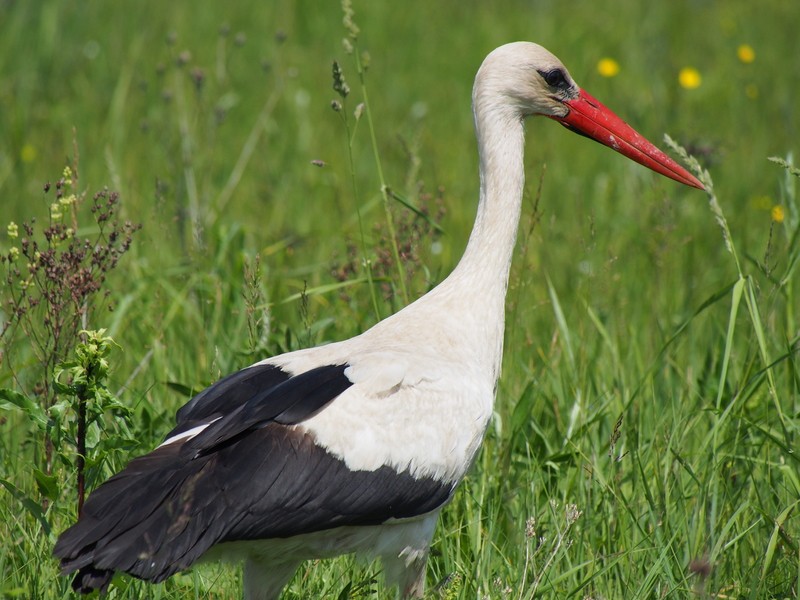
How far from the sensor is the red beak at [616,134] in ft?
12.8

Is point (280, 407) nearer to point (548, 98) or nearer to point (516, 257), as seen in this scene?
point (548, 98)

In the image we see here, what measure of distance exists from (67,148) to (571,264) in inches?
131

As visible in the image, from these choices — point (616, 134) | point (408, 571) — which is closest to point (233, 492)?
point (408, 571)

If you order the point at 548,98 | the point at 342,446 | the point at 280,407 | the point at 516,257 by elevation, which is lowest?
the point at 516,257

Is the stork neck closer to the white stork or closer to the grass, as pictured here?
the white stork

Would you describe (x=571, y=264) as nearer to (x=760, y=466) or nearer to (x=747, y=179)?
(x=747, y=179)

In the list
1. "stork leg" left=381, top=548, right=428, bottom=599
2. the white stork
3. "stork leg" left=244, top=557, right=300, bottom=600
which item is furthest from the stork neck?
"stork leg" left=244, top=557, right=300, bottom=600

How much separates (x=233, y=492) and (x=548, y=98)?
1817 millimetres

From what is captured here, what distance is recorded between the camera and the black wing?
274cm

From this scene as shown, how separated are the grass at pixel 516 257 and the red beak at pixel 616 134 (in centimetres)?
34

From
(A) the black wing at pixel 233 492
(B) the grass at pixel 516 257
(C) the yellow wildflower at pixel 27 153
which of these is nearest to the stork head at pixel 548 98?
(B) the grass at pixel 516 257

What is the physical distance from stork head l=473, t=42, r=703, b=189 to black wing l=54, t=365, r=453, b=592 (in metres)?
1.17

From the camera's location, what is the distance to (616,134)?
3.93 meters

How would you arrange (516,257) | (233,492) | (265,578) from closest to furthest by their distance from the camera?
(233,492) → (265,578) → (516,257)
